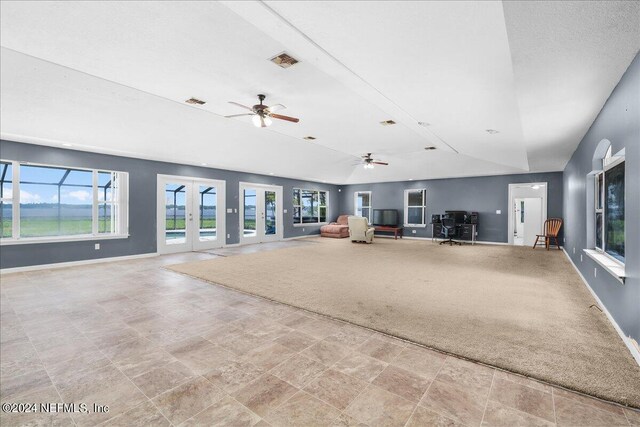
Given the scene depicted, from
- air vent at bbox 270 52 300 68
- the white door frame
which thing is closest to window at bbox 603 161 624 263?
air vent at bbox 270 52 300 68

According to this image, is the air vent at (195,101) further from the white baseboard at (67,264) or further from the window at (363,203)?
the window at (363,203)

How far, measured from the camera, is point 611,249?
129 inches

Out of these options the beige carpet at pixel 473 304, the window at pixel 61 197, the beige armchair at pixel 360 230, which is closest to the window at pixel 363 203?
the beige armchair at pixel 360 230

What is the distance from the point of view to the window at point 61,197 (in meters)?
5.30

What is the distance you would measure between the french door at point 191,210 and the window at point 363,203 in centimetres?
647

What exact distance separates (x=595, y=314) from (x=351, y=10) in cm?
390

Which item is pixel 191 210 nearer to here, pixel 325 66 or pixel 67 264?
pixel 67 264

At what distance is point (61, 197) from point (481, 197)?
12.1 meters

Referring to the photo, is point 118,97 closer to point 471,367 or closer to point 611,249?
point 471,367

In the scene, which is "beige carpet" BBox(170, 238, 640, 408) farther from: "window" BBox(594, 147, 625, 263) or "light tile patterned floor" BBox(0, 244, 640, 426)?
"window" BBox(594, 147, 625, 263)

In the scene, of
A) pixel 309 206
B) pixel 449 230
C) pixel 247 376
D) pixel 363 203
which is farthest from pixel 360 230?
pixel 247 376

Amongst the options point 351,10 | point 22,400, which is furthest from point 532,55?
point 22,400

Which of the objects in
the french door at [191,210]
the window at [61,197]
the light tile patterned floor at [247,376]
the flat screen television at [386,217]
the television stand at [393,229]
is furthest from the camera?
the flat screen television at [386,217]

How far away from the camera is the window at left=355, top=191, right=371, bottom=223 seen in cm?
1295
